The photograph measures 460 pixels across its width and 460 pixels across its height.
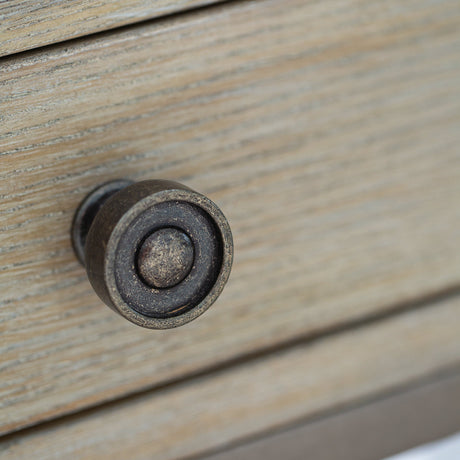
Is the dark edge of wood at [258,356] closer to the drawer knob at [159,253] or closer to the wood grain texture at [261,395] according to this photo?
the wood grain texture at [261,395]

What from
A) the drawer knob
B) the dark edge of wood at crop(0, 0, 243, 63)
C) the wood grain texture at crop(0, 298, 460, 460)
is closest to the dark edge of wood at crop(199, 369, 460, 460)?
the wood grain texture at crop(0, 298, 460, 460)

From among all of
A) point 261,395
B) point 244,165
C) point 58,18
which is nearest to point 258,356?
point 261,395

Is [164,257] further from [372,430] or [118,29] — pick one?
[372,430]

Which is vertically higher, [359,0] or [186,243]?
[359,0]

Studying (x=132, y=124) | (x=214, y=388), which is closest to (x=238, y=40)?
(x=132, y=124)

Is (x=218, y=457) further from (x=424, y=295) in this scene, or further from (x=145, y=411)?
(x=424, y=295)

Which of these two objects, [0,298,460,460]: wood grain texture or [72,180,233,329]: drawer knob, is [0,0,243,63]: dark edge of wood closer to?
[72,180,233,329]: drawer knob

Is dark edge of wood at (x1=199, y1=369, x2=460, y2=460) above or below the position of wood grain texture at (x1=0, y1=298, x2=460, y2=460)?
below

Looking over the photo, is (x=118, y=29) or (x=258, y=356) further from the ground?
(x=118, y=29)
